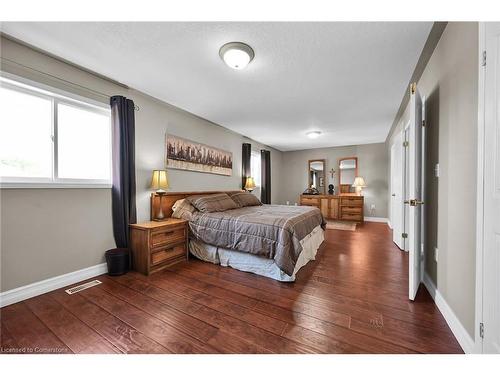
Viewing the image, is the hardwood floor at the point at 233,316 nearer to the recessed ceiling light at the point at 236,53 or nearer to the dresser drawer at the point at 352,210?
the recessed ceiling light at the point at 236,53

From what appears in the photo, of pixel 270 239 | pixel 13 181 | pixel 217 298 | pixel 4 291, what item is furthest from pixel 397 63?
pixel 4 291

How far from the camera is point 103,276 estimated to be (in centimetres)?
231

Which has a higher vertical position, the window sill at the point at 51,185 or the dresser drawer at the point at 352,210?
the window sill at the point at 51,185

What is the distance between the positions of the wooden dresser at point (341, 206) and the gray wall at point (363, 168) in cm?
64

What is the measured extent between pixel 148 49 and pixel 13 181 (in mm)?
1675

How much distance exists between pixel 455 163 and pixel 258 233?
1774mm

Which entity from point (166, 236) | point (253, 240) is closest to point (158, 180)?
point (166, 236)

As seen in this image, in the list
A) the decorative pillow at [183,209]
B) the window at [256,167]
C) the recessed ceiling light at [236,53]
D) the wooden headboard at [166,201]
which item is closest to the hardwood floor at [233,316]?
the decorative pillow at [183,209]

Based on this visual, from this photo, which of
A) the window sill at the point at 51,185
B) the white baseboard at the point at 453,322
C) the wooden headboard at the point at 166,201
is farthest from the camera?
the wooden headboard at the point at 166,201

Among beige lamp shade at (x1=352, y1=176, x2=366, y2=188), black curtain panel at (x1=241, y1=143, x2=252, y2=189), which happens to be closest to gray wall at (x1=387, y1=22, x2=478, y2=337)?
black curtain panel at (x1=241, y1=143, x2=252, y2=189)

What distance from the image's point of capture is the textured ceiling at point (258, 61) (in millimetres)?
1636

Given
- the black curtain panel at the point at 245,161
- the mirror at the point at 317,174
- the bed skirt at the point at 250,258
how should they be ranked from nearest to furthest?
the bed skirt at the point at 250,258
the black curtain panel at the point at 245,161
the mirror at the point at 317,174

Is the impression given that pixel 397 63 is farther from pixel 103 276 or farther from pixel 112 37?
pixel 103 276

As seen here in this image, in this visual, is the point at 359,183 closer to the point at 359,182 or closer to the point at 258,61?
the point at 359,182
